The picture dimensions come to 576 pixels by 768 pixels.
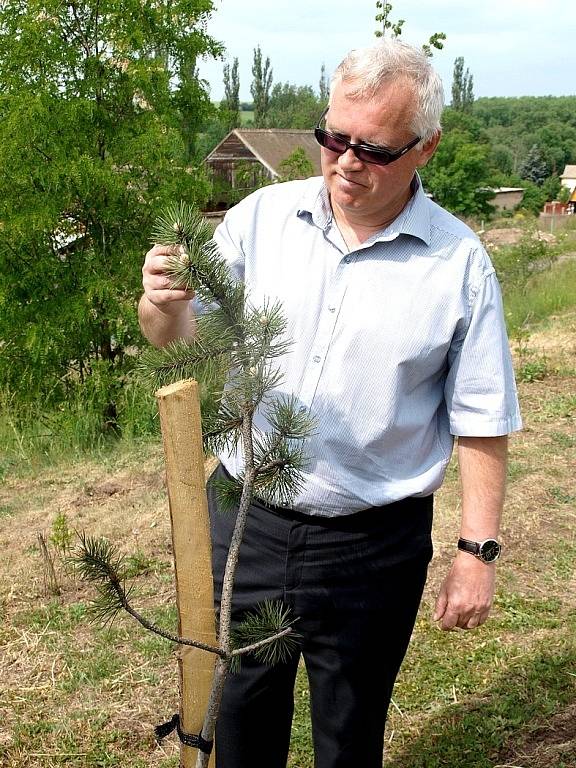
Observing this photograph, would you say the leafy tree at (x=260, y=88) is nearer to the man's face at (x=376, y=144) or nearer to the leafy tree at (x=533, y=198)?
the leafy tree at (x=533, y=198)

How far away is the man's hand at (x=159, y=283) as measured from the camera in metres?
1.63

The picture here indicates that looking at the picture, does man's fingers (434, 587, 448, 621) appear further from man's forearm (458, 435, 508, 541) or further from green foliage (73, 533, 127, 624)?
green foliage (73, 533, 127, 624)

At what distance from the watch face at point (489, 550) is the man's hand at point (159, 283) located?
3.12ft

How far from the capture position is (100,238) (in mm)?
7551

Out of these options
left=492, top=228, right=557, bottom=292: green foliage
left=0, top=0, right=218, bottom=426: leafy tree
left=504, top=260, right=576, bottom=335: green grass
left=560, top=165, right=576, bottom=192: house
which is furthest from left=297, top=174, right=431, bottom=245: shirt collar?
left=560, top=165, right=576, bottom=192: house

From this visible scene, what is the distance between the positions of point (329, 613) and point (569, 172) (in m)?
93.8

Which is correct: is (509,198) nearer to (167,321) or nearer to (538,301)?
(538,301)

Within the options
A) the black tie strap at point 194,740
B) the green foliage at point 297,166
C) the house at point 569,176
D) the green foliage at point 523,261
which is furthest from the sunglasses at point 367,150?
the house at point 569,176

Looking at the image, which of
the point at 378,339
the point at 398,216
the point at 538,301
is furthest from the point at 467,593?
the point at 538,301

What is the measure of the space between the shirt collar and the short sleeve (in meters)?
0.19

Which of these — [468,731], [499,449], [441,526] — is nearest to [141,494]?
[441,526]

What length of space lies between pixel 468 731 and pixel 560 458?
9.36 feet

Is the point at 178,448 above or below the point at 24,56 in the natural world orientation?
below

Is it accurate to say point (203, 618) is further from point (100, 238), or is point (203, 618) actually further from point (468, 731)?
point (100, 238)
